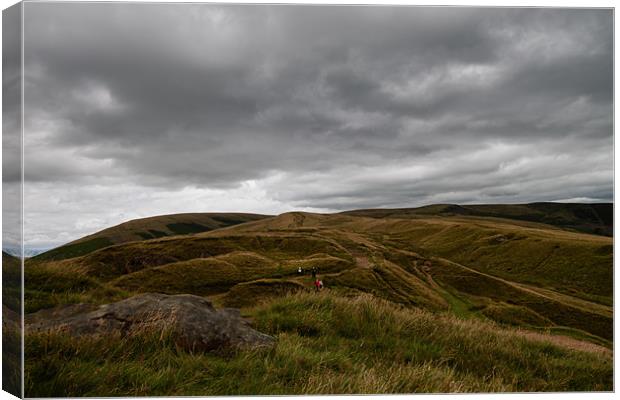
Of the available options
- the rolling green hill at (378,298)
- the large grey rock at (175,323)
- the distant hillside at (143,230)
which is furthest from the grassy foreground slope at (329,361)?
the distant hillside at (143,230)

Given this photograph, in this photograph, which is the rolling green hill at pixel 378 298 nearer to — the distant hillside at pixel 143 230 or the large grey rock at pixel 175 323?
the large grey rock at pixel 175 323

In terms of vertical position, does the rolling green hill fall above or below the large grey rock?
below

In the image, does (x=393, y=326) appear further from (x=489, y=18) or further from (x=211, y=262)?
(x=211, y=262)

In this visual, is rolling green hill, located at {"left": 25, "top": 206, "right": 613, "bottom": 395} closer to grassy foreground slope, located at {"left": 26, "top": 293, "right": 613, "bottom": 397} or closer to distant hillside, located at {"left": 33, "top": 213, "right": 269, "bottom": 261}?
grassy foreground slope, located at {"left": 26, "top": 293, "right": 613, "bottom": 397}

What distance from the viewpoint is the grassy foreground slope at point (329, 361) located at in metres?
5.11

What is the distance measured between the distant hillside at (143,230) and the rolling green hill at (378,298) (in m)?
Result: 9.03

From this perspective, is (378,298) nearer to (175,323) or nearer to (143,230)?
(175,323)

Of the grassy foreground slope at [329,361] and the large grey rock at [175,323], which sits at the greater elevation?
the large grey rock at [175,323]

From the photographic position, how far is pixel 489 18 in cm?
990

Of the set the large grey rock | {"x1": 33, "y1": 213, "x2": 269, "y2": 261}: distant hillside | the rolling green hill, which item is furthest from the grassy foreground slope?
{"x1": 33, "y1": 213, "x2": 269, "y2": 261}: distant hillside

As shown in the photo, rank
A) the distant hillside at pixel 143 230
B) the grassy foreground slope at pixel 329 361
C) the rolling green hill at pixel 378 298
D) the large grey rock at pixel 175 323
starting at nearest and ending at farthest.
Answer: the grassy foreground slope at pixel 329 361, the rolling green hill at pixel 378 298, the large grey rock at pixel 175 323, the distant hillside at pixel 143 230

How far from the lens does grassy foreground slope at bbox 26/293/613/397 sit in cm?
511

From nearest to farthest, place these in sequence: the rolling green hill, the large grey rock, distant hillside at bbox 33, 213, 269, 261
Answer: the rolling green hill → the large grey rock → distant hillside at bbox 33, 213, 269, 261

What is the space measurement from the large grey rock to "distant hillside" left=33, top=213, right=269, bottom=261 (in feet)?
163
